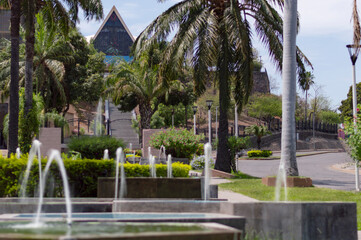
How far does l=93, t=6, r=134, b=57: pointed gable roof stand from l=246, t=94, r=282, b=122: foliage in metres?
27.6

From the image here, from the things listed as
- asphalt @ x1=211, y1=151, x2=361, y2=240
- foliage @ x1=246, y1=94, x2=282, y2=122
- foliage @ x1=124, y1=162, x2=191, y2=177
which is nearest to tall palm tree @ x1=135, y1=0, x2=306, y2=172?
asphalt @ x1=211, y1=151, x2=361, y2=240

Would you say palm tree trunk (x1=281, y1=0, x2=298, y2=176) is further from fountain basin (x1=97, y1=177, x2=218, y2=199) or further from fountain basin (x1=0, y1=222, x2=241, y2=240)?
fountain basin (x1=0, y1=222, x2=241, y2=240)

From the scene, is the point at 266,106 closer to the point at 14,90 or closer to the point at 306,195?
the point at 14,90

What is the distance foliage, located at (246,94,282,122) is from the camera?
69562mm

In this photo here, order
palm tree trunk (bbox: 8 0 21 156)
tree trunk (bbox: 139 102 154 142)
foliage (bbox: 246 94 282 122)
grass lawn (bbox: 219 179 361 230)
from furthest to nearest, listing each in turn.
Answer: foliage (bbox: 246 94 282 122) → tree trunk (bbox: 139 102 154 142) → palm tree trunk (bbox: 8 0 21 156) → grass lawn (bbox: 219 179 361 230)

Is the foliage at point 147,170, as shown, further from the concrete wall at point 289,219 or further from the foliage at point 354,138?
the foliage at point 354,138

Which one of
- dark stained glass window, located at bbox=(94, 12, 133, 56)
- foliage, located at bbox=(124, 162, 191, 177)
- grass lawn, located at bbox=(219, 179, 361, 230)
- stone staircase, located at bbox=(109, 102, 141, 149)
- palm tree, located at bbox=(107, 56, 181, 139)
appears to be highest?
dark stained glass window, located at bbox=(94, 12, 133, 56)

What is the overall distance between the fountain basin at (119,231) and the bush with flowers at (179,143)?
53.3ft

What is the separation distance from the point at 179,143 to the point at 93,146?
4.62 meters

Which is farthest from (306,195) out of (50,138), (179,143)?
(50,138)

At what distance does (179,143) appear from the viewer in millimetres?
21062

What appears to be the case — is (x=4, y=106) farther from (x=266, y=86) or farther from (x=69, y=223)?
(x=266, y=86)

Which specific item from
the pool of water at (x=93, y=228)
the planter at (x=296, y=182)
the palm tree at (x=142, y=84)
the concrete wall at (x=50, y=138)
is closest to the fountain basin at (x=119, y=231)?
the pool of water at (x=93, y=228)

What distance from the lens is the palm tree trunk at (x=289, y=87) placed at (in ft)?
52.7
